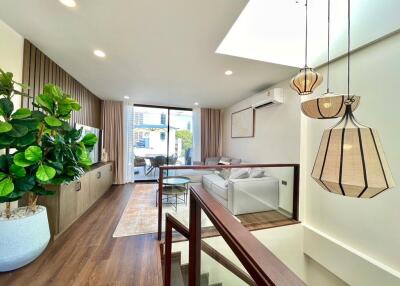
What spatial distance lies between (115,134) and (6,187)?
409cm

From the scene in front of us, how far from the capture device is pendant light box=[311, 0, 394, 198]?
3.31ft

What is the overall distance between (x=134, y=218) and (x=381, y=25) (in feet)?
14.3

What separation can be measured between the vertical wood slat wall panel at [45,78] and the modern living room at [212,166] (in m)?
0.03

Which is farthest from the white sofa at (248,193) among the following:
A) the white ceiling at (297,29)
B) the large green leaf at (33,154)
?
the large green leaf at (33,154)

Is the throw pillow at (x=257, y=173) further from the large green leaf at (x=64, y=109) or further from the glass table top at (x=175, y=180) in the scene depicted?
the large green leaf at (x=64, y=109)

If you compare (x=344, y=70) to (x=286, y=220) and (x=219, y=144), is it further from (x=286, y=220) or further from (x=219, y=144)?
(x=219, y=144)

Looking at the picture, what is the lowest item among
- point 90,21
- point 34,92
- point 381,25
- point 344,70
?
point 34,92

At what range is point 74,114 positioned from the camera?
3680 mm

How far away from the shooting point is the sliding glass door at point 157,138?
582 cm

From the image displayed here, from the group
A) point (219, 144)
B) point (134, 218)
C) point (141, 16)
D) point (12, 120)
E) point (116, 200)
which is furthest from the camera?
point (219, 144)

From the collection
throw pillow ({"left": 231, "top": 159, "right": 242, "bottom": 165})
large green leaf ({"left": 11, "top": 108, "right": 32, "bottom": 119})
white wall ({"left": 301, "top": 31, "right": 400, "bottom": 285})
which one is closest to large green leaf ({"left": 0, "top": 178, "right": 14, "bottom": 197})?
large green leaf ({"left": 11, "top": 108, "right": 32, "bottom": 119})

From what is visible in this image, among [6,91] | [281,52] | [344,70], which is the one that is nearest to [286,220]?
[344,70]

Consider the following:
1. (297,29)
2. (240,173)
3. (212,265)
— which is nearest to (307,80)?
(297,29)

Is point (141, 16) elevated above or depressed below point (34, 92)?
above
